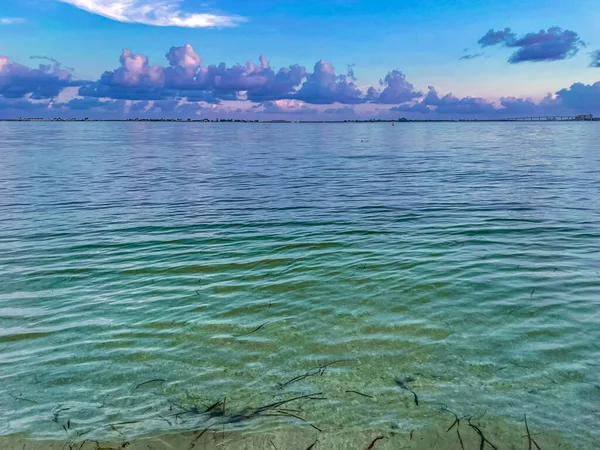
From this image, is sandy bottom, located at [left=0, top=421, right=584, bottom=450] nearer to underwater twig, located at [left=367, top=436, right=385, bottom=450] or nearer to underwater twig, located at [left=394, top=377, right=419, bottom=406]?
underwater twig, located at [left=367, top=436, right=385, bottom=450]

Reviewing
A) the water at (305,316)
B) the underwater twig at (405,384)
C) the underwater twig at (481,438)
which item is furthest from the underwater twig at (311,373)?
the underwater twig at (481,438)

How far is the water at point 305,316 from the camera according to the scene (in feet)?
21.5

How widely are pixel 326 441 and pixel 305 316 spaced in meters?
4.05

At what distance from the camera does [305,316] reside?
9.80 meters

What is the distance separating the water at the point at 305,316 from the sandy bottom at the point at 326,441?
109mm

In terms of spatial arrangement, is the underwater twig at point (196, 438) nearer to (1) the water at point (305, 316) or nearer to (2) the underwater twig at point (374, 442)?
(1) the water at point (305, 316)

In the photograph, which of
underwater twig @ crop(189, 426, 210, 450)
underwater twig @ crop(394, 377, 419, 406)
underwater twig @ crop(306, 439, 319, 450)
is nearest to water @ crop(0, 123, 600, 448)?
underwater twig @ crop(394, 377, 419, 406)

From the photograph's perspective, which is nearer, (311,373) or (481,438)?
(481,438)

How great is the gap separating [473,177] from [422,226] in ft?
56.5

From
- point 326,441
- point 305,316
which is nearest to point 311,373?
point 326,441

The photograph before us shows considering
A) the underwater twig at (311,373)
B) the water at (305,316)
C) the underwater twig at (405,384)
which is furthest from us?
the underwater twig at (311,373)

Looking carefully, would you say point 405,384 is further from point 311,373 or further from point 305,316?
point 305,316

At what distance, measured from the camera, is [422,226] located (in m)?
17.7

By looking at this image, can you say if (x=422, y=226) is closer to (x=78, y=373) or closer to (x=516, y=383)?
(x=516, y=383)
